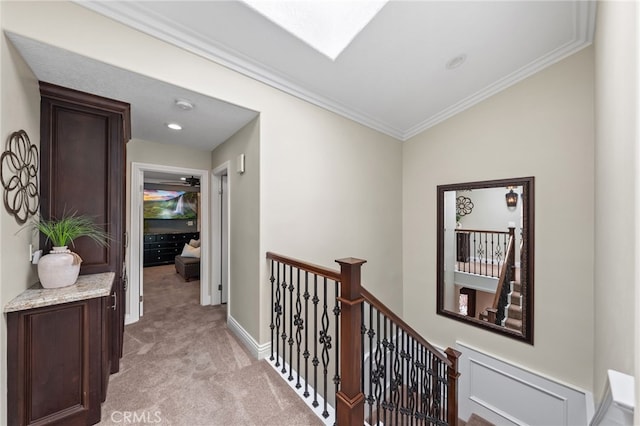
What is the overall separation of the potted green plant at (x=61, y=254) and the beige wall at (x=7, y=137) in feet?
0.32

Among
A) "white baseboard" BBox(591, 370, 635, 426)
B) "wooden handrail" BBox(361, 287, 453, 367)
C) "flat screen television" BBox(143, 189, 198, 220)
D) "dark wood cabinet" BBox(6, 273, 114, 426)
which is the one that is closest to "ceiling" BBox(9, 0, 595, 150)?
"dark wood cabinet" BBox(6, 273, 114, 426)

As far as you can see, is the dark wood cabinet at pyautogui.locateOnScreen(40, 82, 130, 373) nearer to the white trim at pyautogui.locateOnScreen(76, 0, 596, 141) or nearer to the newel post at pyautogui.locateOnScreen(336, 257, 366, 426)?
the white trim at pyautogui.locateOnScreen(76, 0, 596, 141)

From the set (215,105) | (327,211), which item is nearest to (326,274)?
(327,211)

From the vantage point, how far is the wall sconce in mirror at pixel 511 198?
2738 millimetres

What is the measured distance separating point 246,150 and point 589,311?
3.68 m

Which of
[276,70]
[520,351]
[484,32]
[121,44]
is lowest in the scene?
[520,351]

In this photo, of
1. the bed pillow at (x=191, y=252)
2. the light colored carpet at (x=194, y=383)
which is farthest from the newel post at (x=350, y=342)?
the bed pillow at (x=191, y=252)

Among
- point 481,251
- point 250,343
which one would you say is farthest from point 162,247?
point 481,251

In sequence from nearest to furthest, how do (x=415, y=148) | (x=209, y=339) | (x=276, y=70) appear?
(x=276, y=70)
(x=209, y=339)
(x=415, y=148)

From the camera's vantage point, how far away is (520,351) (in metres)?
2.66

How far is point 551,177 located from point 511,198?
0.39 m

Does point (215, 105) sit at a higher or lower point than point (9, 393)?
higher

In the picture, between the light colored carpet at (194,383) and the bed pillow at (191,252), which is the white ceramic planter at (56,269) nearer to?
the light colored carpet at (194,383)

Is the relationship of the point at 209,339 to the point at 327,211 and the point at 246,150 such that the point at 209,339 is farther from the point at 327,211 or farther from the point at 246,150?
the point at 246,150
